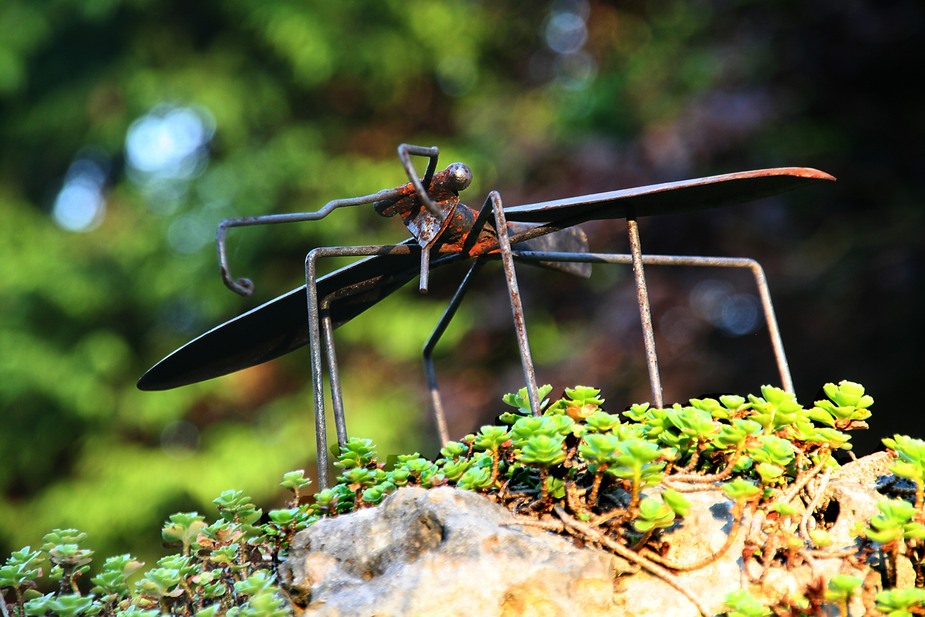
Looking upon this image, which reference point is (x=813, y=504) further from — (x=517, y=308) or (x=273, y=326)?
(x=273, y=326)

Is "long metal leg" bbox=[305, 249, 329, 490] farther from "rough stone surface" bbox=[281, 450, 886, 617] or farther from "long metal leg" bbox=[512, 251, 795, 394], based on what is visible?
"long metal leg" bbox=[512, 251, 795, 394]

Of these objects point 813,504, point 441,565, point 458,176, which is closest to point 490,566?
point 441,565

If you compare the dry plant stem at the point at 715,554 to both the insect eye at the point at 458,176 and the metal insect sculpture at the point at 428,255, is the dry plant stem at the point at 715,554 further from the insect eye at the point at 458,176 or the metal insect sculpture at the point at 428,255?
the insect eye at the point at 458,176

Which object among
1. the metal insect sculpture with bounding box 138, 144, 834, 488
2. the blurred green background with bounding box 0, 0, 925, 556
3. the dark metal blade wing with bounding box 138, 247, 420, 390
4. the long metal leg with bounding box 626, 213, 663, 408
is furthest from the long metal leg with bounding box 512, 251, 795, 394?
the blurred green background with bounding box 0, 0, 925, 556

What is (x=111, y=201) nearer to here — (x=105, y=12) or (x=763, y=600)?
(x=105, y=12)

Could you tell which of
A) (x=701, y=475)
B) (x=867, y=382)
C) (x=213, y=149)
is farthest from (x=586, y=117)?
(x=701, y=475)

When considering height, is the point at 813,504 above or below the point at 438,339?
below
